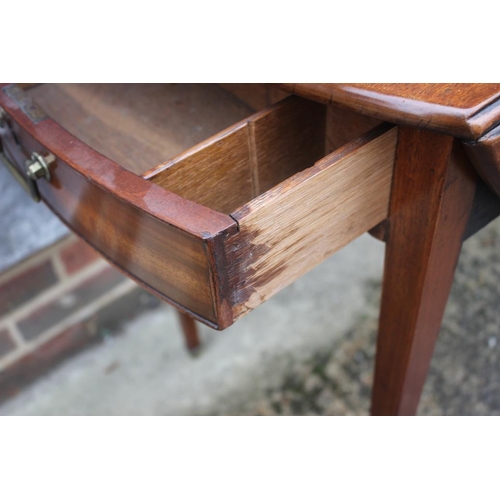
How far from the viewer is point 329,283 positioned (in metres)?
1.36

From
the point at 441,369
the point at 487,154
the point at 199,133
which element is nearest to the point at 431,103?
the point at 487,154

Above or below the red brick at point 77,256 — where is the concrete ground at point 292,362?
below

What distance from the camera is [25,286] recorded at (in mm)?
1120

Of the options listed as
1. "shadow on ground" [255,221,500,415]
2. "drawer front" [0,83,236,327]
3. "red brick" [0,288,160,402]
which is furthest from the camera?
"red brick" [0,288,160,402]

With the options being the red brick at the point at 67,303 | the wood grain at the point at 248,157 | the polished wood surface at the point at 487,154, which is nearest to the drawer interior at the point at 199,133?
the wood grain at the point at 248,157

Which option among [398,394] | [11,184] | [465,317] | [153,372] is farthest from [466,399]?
[11,184]

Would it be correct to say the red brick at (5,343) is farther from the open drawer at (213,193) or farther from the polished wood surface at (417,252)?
the polished wood surface at (417,252)

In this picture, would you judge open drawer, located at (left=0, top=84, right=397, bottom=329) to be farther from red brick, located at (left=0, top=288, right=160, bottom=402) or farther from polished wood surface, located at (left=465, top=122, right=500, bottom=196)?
red brick, located at (left=0, top=288, right=160, bottom=402)

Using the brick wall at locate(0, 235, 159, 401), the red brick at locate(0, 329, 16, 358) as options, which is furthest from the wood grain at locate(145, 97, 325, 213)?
the red brick at locate(0, 329, 16, 358)

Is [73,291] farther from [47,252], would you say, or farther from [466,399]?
[466,399]

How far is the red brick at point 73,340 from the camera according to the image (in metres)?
1.20

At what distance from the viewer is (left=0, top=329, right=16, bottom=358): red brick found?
1139 mm

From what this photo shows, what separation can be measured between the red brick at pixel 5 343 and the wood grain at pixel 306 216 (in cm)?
78

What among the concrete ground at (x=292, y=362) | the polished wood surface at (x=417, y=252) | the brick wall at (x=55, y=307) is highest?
the polished wood surface at (x=417, y=252)
